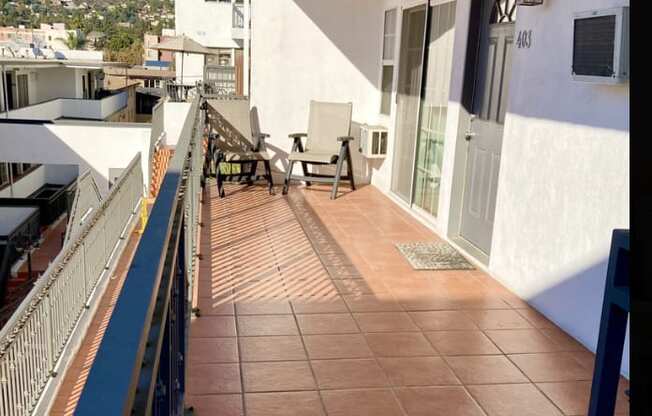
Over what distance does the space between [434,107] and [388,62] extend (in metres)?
1.62

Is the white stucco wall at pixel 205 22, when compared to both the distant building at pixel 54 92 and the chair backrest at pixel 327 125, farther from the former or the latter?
the chair backrest at pixel 327 125

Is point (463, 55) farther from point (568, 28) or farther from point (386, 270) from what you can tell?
point (386, 270)

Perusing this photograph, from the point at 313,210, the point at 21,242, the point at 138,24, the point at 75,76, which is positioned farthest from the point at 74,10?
the point at 313,210

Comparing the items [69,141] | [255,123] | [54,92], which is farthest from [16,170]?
[255,123]

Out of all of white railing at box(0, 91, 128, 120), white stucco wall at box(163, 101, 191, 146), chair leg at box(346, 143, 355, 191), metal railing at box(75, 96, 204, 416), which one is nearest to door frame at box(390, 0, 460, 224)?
chair leg at box(346, 143, 355, 191)

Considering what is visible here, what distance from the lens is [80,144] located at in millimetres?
15406

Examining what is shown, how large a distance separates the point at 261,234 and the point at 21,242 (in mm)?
12245

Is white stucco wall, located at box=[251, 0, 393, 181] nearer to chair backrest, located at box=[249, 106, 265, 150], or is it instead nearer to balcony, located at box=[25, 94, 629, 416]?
chair backrest, located at box=[249, 106, 265, 150]

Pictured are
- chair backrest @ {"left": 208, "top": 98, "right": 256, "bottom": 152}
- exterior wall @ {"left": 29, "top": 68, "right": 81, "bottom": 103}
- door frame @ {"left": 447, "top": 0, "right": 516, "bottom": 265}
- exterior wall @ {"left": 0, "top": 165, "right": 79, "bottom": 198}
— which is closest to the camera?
door frame @ {"left": 447, "top": 0, "right": 516, "bottom": 265}

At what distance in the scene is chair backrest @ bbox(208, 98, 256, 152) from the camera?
23.4ft

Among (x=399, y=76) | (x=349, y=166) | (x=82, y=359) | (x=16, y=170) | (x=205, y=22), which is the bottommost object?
(x=16, y=170)

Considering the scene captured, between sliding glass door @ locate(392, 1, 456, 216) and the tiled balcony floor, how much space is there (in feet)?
3.63

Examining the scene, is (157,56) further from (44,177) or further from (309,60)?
(309,60)

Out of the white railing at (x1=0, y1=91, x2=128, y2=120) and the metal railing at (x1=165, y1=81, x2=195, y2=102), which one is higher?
the metal railing at (x1=165, y1=81, x2=195, y2=102)
